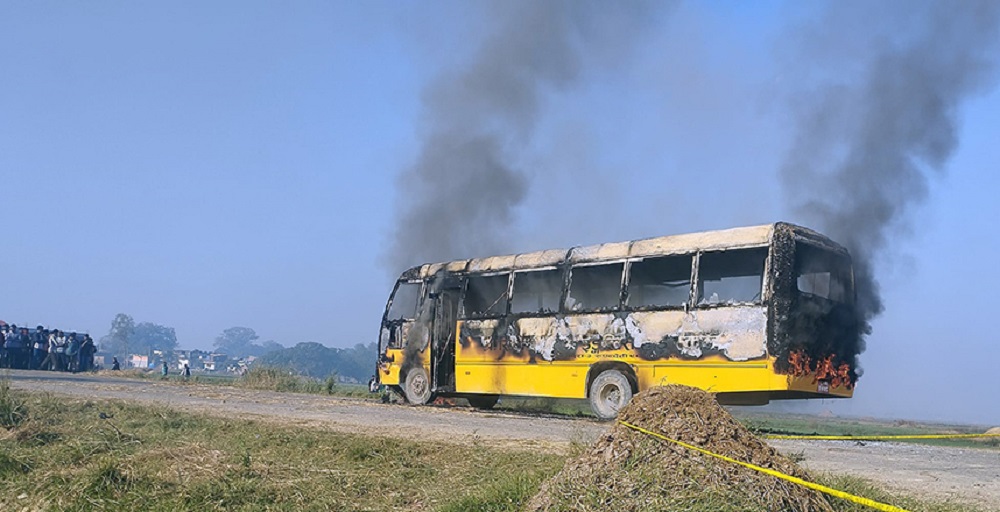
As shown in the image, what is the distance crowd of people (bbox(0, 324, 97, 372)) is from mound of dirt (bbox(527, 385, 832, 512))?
1278 inches

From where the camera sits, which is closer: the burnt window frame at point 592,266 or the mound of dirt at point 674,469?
the mound of dirt at point 674,469

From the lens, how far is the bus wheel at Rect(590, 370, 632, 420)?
14.5 metres

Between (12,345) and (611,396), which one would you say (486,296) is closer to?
(611,396)

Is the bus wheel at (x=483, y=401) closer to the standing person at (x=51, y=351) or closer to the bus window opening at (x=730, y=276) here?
the bus window opening at (x=730, y=276)

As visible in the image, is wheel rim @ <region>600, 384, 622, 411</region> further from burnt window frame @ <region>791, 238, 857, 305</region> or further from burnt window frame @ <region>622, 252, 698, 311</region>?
burnt window frame @ <region>791, 238, 857, 305</region>

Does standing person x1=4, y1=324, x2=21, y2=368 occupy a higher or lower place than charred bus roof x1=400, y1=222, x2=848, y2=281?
lower

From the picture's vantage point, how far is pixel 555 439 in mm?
10039

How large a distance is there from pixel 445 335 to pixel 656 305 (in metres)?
5.91

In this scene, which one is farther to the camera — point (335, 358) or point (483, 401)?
point (335, 358)

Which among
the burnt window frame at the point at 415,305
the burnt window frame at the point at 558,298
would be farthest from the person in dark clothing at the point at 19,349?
the burnt window frame at the point at 558,298

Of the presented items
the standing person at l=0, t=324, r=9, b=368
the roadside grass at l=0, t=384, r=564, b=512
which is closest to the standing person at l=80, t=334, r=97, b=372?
the standing person at l=0, t=324, r=9, b=368

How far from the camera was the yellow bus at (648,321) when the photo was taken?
12.8m

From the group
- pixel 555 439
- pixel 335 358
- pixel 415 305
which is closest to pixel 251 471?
pixel 555 439

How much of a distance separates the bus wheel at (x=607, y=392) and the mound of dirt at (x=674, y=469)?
939 centimetres
